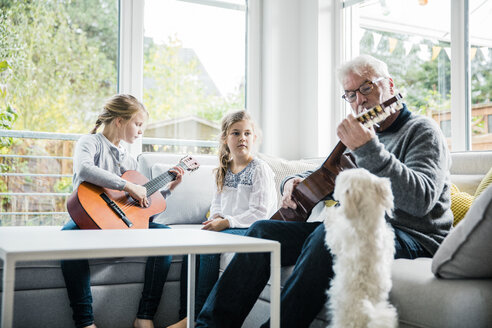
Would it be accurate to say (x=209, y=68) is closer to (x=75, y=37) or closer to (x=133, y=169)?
(x=75, y=37)

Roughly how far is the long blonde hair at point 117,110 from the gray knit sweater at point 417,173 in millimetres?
1251

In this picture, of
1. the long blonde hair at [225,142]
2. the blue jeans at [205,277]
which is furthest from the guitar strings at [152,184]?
the blue jeans at [205,277]

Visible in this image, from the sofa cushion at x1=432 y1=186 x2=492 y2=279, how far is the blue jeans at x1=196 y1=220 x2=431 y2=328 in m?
0.25

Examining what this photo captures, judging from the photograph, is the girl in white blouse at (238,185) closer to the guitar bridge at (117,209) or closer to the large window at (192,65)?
the guitar bridge at (117,209)

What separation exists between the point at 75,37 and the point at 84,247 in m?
2.35

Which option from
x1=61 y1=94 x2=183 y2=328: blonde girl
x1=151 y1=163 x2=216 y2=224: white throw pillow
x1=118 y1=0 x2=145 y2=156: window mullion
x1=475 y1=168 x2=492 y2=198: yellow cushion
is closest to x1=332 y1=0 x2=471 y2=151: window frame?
x1=475 y1=168 x2=492 y2=198: yellow cushion

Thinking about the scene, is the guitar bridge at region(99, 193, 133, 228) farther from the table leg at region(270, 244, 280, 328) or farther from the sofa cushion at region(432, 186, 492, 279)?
the sofa cushion at region(432, 186, 492, 279)

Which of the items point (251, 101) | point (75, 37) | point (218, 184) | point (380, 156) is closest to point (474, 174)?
point (380, 156)

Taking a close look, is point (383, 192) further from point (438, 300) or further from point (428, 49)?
point (428, 49)

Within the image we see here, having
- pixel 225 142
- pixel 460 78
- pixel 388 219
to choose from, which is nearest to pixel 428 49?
pixel 460 78

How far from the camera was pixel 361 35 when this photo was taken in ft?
11.3

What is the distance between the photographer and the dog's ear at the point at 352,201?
3.81 feet

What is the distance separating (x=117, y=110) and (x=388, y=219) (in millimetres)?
1397

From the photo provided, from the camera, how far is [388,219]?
158 centimetres
